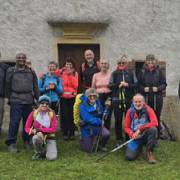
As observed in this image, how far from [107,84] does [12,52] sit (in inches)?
129

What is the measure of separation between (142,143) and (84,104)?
1204 millimetres

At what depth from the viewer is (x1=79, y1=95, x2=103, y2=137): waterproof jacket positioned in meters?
7.98

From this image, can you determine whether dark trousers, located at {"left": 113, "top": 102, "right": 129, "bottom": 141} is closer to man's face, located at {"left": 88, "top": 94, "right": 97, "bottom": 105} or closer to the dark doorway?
man's face, located at {"left": 88, "top": 94, "right": 97, "bottom": 105}

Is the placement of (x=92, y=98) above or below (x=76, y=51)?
below

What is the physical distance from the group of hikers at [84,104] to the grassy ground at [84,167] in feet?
0.65

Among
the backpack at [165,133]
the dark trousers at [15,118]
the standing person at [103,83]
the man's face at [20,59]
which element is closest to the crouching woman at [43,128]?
the dark trousers at [15,118]

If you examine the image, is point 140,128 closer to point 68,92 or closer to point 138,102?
point 138,102

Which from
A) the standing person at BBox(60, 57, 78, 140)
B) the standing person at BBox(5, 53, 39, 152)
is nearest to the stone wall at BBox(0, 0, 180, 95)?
the standing person at BBox(60, 57, 78, 140)

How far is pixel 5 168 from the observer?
685 centimetres

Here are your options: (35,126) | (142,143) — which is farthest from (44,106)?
(142,143)

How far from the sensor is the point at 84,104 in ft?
26.3

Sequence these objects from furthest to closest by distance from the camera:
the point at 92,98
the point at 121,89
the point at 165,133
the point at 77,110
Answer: the point at 165,133, the point at 121,89, the point at 77,110, the point at 92,98

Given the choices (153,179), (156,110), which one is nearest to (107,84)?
(156,110)

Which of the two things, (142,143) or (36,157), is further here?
(142,143)
